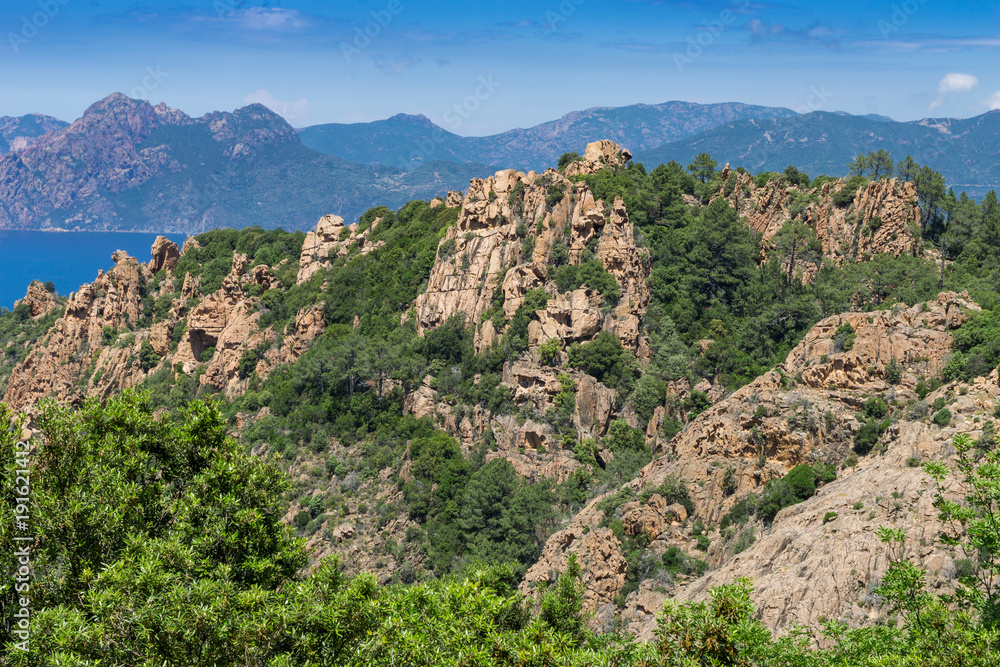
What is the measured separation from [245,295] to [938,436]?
280ft

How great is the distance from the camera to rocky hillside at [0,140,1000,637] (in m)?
41.5

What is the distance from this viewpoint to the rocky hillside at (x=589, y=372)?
136 ft

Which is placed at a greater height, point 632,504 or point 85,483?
point 85,483

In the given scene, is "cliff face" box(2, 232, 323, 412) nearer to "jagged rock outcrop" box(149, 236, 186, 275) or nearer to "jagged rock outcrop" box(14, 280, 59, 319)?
"jagged rock outcrop" box(149, 236, 186, 275)

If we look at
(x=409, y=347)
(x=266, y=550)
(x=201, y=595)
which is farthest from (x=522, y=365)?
(x=201, y=595)

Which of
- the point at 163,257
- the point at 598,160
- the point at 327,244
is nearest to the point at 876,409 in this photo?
the point at 598,160

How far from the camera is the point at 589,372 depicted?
72.6 metres

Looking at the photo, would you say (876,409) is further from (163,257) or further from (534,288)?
(163,257)

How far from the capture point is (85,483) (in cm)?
2042

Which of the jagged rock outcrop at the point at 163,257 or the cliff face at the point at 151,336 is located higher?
the jagged rock outcrop at the point at 163,257

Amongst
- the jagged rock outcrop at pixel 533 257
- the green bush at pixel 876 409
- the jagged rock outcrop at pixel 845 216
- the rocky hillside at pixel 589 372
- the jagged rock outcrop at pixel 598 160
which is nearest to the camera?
the rocky hillside at pixel 589 372

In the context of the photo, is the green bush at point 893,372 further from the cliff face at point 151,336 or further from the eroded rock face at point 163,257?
the eroded rock face at point 163,257

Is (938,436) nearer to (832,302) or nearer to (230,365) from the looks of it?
(832,302)

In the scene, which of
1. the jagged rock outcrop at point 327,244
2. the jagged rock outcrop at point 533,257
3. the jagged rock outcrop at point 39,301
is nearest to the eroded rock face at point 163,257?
the jagged rock outcrop at point 39,301
